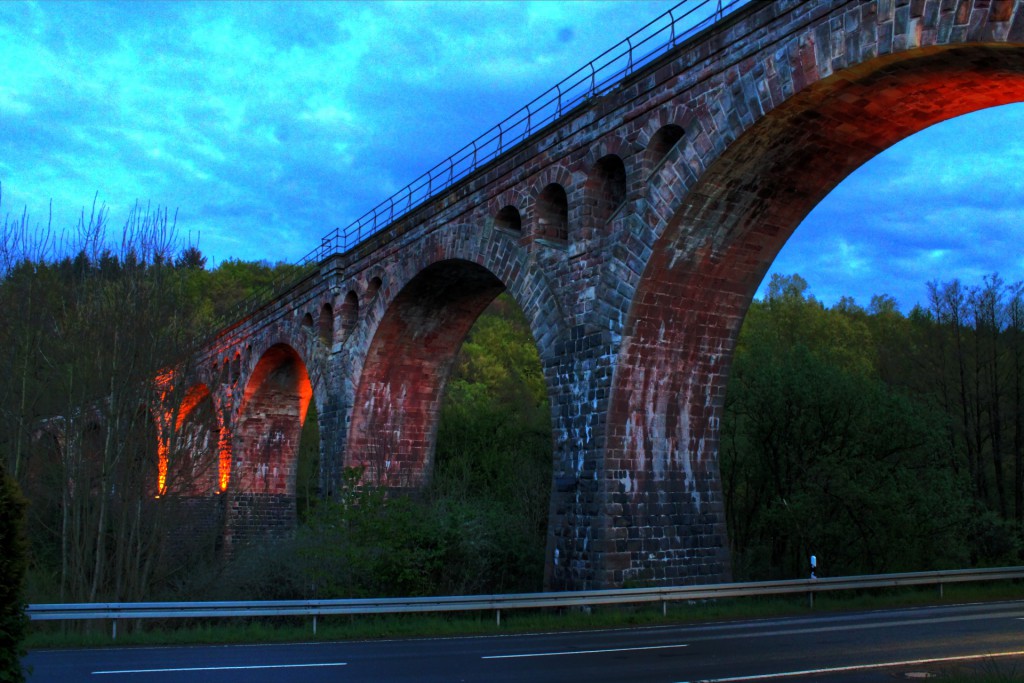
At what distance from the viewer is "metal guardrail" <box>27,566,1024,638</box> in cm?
1460

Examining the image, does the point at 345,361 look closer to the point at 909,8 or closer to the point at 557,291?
the point at 557,291

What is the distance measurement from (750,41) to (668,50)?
2253mm

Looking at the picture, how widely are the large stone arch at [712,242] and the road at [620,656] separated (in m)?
2.57

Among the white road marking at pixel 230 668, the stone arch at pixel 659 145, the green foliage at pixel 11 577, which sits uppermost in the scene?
the stone arch at pixel 659 145

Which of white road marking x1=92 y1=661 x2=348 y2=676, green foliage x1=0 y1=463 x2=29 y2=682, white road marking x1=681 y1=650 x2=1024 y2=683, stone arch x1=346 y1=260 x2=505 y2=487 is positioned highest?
stone arch x1=346 y1=260 x2=505 y2=487

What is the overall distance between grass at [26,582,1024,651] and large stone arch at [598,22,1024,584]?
907 mm

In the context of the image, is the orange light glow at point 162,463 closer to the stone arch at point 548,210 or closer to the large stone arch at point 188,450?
the large stone arch at point 188,450

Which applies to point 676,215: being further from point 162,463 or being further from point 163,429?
point 162,463

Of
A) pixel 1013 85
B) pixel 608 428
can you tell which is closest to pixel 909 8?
pixel 1013 85

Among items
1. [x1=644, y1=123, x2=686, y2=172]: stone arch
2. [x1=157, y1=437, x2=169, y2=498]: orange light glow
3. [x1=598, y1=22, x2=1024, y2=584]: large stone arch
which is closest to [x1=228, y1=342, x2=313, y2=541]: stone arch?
[x1=157, y1=437, x2=169, y2=498]: orange light glow

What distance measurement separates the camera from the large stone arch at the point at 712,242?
1401cm

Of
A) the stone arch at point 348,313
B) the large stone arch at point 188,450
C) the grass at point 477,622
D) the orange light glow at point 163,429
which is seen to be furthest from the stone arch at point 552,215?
the stone arch at point 348,313

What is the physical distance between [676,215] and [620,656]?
7.89 meters

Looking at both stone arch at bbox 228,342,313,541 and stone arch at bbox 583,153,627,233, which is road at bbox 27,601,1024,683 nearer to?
stone arch at bbox 583,153,627,233
